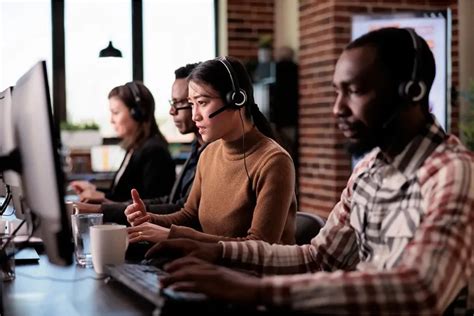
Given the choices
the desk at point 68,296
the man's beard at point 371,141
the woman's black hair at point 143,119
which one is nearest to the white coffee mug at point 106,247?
the desk at point 68,296

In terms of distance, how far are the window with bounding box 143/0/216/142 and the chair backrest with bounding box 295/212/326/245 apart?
12.5 feet

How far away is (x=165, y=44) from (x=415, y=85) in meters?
4.83

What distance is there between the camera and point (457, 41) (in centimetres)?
493

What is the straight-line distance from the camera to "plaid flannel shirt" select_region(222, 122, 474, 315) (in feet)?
3.58

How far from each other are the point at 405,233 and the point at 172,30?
4924mm

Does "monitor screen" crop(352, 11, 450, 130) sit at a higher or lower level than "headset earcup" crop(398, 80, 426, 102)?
higher

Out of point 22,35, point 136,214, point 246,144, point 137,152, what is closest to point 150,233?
point 136,214

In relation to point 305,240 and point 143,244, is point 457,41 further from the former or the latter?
point 143,244

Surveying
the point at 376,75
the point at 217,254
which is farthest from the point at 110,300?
the point at 376,75

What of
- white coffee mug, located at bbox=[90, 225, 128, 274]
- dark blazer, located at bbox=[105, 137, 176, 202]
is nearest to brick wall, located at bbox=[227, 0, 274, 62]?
dark blazer, located at bbox=[105, 137, 176, 202]

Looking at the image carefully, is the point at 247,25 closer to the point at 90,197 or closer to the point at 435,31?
the point at 435,31

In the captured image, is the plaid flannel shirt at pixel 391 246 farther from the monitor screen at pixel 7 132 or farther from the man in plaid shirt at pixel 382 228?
the monitor screen at pixel 7 132

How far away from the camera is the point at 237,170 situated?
212 cm

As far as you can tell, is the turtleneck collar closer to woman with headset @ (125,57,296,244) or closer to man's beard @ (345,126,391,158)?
woman with headset @ (125,57,296,244)
